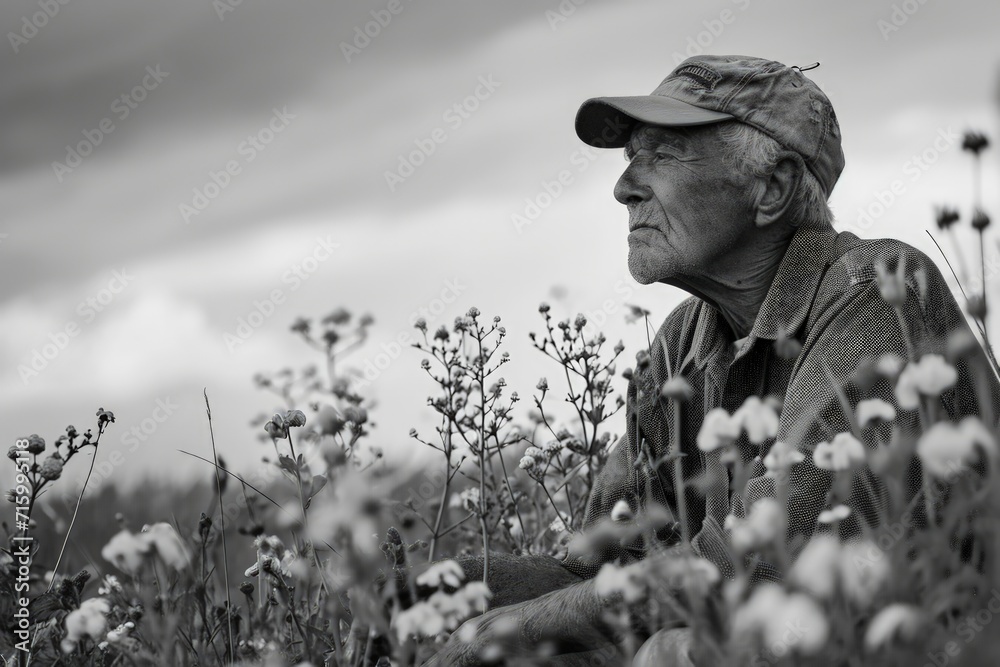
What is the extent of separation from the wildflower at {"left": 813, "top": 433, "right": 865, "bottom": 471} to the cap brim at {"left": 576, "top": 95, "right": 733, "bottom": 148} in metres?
1.63

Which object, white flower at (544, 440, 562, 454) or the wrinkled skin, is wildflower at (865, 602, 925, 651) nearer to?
the wrinkled skin

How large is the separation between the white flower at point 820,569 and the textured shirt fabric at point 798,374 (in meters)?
0.83

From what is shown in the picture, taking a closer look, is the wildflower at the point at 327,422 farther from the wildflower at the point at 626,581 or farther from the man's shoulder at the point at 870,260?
the man's shoulder at the point at 870,260

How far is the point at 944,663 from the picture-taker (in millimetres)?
1642

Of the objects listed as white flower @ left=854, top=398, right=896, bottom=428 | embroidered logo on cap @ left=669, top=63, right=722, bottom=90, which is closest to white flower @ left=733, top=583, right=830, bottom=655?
white flower @ left=854, top=398, right=896, bottom=428

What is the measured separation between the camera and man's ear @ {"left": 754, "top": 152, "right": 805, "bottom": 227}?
344 cm

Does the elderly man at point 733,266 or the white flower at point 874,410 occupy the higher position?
the elderly man at point 733,266

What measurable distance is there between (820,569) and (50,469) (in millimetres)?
2356

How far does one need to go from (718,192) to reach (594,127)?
63 cm

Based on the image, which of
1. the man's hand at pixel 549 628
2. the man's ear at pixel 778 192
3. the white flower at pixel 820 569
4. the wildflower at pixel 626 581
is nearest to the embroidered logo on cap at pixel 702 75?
the man's ear at pixel 778 192

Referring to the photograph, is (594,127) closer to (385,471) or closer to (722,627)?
(385,471)

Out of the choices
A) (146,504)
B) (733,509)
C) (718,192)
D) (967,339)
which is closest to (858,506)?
(733,509)

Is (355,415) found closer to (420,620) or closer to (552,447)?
(420,620)

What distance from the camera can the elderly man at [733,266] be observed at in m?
3.02
